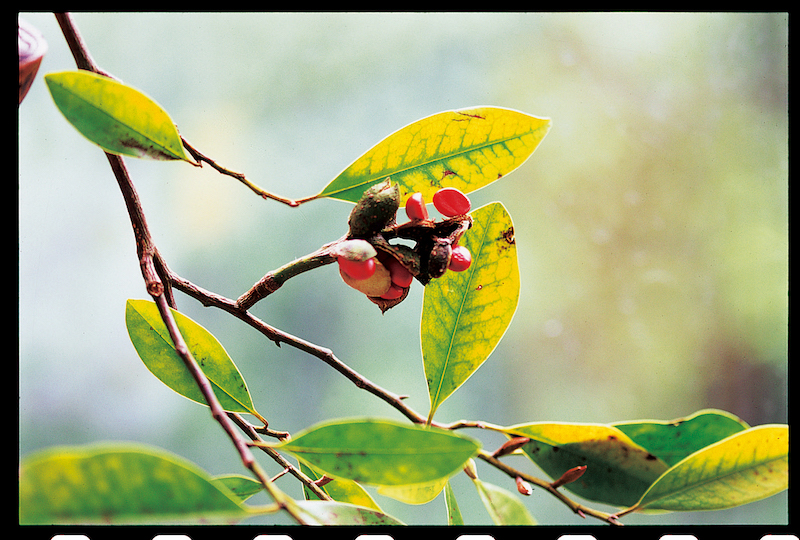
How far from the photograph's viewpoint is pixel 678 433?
1.38ft

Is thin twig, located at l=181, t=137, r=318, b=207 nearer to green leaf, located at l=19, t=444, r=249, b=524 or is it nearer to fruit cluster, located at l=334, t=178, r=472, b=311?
fruit cluster, located at l=334, t=178, r=472, b=311

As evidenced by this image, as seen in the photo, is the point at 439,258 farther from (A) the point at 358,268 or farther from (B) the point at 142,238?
(B) the point at 142,238

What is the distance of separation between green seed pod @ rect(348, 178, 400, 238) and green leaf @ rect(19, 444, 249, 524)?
174 mm

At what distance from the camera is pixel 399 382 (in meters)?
0.90

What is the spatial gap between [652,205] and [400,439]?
83 centimetres

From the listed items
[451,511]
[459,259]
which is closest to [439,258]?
[459,259]

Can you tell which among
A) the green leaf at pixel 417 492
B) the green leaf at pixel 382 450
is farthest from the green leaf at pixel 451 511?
the green leaf at pixel 382 450

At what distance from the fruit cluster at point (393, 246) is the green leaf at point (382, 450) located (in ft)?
0.31

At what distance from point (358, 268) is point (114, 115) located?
19cm

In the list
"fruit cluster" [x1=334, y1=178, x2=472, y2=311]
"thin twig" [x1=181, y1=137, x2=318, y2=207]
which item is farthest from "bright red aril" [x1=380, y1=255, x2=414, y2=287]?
"thin twig" [x1=181, y1=137, x2=318, y2=207]

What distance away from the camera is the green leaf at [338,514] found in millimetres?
333

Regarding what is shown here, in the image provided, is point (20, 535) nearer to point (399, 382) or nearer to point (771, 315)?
point (399, 382)

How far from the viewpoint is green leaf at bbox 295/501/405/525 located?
1.09 ft

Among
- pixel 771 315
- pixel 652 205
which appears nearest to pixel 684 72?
pixel 652 205
